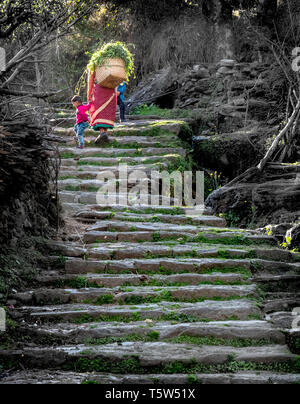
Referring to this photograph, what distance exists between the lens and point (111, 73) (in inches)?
393

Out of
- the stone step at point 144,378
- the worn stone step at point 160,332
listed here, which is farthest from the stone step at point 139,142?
the stone step at point 144,378

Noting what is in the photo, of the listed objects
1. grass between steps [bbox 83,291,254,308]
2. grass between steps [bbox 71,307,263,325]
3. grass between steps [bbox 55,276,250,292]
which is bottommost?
grass between steps [bbox 71,307,263,325]

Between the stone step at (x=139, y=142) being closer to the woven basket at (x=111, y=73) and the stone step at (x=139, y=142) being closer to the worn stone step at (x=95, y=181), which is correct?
the woven basket at (x=111, y=73)

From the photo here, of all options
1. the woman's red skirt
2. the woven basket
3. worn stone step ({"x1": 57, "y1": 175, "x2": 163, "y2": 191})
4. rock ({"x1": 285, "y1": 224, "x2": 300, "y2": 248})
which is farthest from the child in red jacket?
rock ({"x1": 285, "y1": 224, "x2": 300, "y2": 248})

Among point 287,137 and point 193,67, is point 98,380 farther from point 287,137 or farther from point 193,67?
point 193,67

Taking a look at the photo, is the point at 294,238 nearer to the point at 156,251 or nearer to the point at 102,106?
the point at 156,251

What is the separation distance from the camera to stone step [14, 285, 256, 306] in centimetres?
488

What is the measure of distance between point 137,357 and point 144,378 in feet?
0.83

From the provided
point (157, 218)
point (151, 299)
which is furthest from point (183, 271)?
point (157, 218)

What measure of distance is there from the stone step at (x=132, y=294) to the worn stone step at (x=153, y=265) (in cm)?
44

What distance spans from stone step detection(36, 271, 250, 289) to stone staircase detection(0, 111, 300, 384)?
11mm

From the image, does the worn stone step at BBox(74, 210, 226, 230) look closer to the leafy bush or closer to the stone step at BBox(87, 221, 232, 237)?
the stone step at BBox(87, 221, 232, 237)

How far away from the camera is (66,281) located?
5219mm
